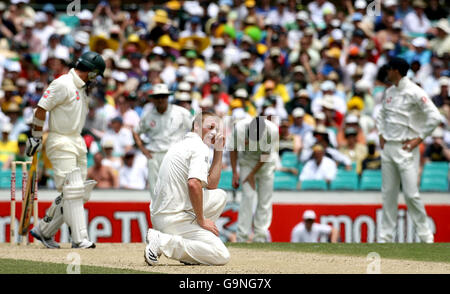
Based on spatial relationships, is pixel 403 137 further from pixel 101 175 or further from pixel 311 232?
pixel 101 175

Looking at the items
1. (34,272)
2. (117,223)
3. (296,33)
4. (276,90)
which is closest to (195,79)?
(276,90)

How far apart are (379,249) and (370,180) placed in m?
4.30

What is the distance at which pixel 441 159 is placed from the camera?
1566 centimetres

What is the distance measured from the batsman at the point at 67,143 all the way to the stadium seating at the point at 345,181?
5445 mm

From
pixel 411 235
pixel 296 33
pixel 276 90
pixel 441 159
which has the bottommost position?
pixel 411 235

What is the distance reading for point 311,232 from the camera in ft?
47.4

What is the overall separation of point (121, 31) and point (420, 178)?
7.74m

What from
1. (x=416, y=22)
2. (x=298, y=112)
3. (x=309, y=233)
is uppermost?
(x=416, y=22)

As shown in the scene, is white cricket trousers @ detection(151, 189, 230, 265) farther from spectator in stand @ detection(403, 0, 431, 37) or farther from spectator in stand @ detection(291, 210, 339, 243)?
spectator in stand @ detection(403, 0, 431, 37)

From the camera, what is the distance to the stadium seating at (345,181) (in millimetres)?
15141

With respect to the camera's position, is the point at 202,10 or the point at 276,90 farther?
the point at 202,10

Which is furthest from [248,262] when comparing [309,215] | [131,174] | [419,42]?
[419,42]
